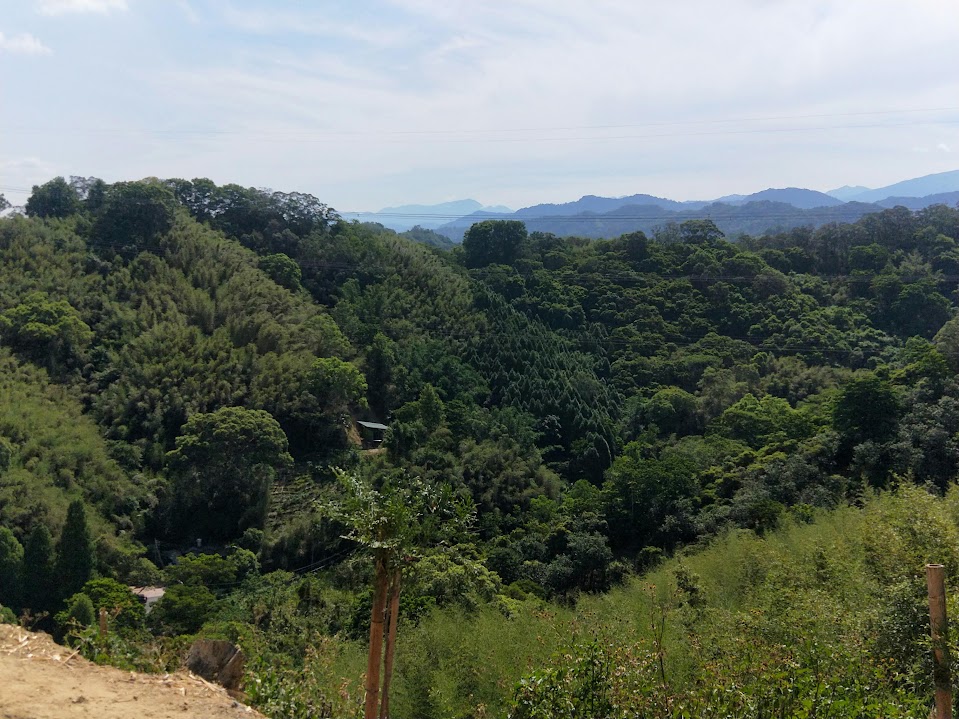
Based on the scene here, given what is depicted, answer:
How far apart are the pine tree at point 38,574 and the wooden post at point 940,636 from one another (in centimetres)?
1565

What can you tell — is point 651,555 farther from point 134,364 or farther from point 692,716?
point 134,364

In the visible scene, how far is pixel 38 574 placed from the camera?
50.2ft

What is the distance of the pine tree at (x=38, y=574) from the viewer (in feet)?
50.1

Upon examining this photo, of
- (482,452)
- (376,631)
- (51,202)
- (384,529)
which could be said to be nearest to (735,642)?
(376,631)

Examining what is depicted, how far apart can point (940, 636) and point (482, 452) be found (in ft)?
57.0

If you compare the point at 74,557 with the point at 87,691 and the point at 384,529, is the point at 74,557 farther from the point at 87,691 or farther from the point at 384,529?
the point at 384,529

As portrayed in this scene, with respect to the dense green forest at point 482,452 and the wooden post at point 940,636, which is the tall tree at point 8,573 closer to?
the dense green forest at point 482,452

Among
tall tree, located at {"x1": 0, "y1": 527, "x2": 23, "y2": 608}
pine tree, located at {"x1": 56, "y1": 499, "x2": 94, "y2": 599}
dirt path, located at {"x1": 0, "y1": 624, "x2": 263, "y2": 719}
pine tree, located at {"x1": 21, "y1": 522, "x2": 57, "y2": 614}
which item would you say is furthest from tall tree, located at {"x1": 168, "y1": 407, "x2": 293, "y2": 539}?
dirt path, located at {"x1": 0, "y1": 624, "x2": 263, "y2": 719}

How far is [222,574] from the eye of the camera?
619 inches

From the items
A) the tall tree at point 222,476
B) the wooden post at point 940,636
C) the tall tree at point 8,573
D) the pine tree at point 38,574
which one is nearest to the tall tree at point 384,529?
the wooden post at point 940,636

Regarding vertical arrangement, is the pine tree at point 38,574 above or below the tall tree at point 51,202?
below

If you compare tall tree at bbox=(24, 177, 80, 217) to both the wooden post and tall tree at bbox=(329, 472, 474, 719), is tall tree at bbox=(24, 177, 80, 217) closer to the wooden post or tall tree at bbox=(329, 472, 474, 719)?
tall tree at bbox=(329, 472, 474, 719)

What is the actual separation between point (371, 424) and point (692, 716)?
1981cm

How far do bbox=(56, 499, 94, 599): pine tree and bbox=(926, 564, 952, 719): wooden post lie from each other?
15.2 m
